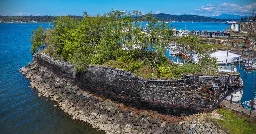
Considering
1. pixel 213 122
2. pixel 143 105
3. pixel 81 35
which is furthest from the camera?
pixel 81 35

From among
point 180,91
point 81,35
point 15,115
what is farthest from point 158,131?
point 81,35

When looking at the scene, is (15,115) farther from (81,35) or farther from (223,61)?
(223,61)

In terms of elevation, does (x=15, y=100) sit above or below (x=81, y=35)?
below

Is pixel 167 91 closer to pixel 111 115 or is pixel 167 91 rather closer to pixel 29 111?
pixel 111 115

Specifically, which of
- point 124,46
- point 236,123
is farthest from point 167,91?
point 124,46

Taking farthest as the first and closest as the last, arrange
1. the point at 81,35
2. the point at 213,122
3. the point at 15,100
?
the point at 81,35, the point at 15,100, the point at 213,122
